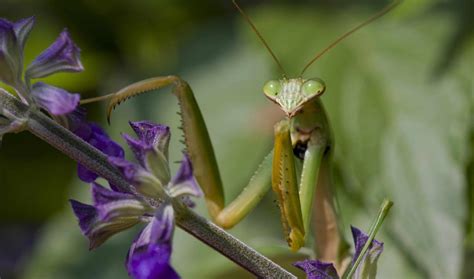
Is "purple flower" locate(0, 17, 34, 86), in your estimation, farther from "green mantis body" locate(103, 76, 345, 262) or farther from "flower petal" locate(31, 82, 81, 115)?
"green mantis body" locate(103, 76, 345, 262)

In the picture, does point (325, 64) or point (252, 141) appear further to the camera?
point (252, 141)

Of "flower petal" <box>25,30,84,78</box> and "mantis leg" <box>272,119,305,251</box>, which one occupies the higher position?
"flower petal" <box>25,30,84,78</box>

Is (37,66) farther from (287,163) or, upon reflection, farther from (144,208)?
(287,163)

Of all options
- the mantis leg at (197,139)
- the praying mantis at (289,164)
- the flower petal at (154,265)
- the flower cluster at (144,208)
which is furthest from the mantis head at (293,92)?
the flower petal at (154,265)

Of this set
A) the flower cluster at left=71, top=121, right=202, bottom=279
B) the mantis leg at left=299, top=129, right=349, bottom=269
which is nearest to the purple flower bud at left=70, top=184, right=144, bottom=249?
the flower cluster at left=71, top=121, right=202, bottom=279

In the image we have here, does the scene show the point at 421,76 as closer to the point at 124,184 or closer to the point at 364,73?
the point at 364,73

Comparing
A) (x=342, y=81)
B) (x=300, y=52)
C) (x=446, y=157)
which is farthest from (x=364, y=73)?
(x=446, y=157)

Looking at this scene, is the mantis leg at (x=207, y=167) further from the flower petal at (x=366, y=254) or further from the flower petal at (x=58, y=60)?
the flower petal at (x=366, y=254)
